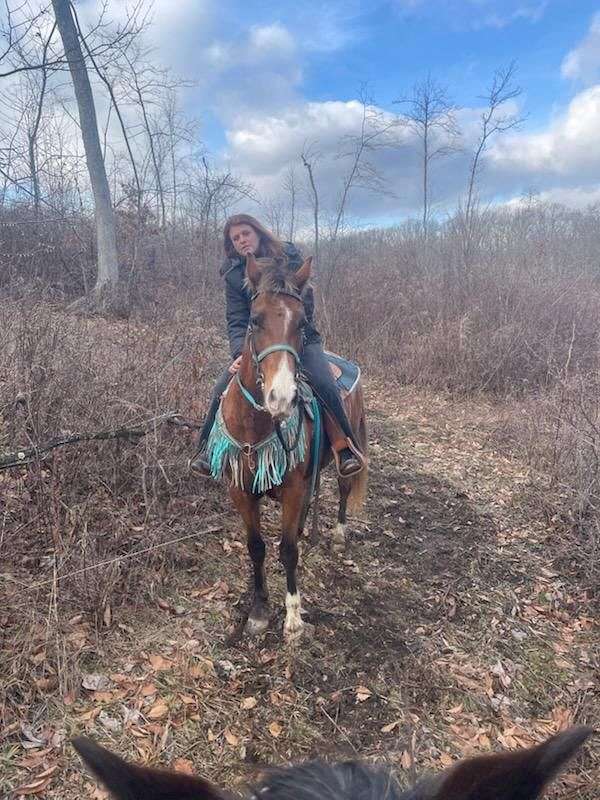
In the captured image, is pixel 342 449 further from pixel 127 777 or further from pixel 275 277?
pixel 127 777

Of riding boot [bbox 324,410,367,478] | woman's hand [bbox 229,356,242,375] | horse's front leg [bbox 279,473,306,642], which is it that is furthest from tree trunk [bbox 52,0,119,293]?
horse's front leg [bbox 279,473,306,642]

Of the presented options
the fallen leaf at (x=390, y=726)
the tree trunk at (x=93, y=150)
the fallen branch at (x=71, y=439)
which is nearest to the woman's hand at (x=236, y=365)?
the fallen branch at (x=71, y=439)

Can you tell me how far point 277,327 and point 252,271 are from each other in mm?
466

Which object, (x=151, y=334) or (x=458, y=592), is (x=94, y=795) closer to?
(x=458, y=592)

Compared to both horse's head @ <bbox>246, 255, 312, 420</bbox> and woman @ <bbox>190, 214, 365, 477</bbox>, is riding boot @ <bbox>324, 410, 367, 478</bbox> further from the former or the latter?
horse's head @ <bbox>246, 255, 312, 420</bbox>

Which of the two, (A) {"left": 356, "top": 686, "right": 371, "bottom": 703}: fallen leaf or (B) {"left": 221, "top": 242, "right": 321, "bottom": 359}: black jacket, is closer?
(A) {"left": 356, "top": 686, "right": 371, "bottom": 703}: fallen leaf

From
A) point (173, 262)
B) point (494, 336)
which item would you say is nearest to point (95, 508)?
point (494, 336)

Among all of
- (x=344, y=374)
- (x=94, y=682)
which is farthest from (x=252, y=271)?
(x=94, y=682)

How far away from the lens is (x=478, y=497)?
5875 millimetres

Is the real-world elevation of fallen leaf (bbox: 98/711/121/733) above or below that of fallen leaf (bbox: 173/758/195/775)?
above

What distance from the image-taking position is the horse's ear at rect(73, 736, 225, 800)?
0.85 meters

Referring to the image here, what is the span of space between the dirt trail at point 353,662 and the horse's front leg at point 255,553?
118 millimetres

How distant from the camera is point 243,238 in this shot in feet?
12.2

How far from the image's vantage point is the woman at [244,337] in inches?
147
